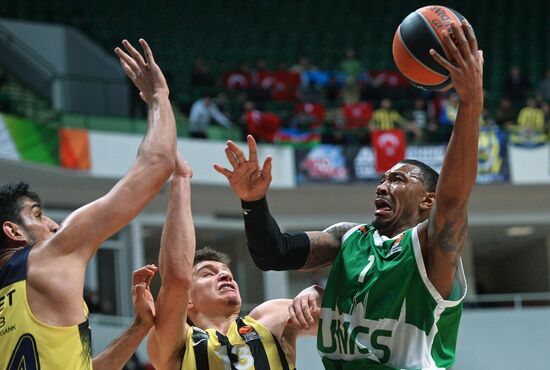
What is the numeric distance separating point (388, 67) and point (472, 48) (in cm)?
2095

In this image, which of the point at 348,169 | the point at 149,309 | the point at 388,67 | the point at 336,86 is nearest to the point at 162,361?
the point at 149,309

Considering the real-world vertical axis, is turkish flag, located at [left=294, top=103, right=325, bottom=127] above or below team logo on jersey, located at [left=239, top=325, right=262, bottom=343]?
above

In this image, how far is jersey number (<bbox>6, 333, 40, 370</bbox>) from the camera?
435 centimetres

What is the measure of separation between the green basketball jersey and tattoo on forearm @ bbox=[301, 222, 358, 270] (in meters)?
0.26

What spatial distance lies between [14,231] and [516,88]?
749 inches

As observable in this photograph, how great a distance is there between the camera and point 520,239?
81.7ft

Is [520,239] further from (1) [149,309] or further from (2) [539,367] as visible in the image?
(1) [149,309]

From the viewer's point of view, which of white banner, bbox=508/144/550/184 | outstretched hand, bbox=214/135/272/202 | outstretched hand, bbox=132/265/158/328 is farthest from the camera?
white banner, bbox=508/144/550/184

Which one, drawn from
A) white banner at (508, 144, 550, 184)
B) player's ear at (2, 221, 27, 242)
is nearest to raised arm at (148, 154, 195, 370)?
player's ear at (2, 221, 27, 242)

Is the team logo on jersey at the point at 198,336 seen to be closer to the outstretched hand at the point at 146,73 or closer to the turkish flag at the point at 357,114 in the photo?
the outstretched hand at the point at 146,73

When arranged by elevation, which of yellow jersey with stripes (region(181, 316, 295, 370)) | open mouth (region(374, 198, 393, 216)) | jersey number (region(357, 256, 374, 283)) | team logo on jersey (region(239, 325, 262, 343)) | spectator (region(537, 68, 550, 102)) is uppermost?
spectator (region(537, 68, 550, 102))

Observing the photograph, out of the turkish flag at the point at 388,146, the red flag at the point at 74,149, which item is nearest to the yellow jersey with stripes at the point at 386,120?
the turkish flag at the point at 388,146

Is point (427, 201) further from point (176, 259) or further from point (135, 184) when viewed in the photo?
point (135, 184)

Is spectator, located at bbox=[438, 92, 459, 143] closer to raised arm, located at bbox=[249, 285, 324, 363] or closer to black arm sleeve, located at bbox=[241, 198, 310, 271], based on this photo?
raised arm, located at bbox=[249, 285, 324, 363]
